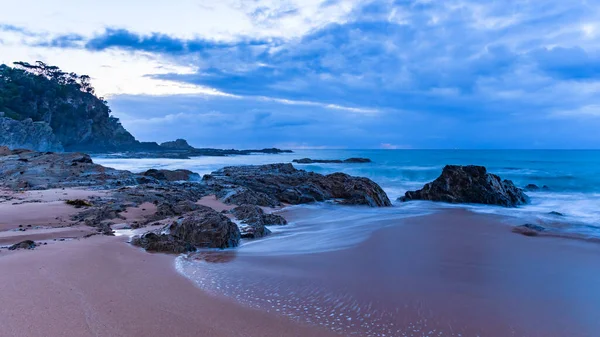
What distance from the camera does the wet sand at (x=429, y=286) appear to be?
3.37 metres

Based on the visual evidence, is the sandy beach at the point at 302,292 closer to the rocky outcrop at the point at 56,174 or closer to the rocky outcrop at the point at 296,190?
the rocky outcrop at the point at 296,190

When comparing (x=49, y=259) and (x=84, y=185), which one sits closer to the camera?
(x=49, y=259)

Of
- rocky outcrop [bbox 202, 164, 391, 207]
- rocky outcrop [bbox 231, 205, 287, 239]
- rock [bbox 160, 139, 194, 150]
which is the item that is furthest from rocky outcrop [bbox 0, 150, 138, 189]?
rock [bbox 160, 139, 194, 150]

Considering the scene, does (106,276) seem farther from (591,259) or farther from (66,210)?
(591,259)

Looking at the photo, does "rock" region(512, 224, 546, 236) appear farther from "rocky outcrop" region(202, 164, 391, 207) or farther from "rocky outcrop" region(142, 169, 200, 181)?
"rocky outcrop" region(142, 169, 200, 181)

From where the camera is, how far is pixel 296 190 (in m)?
13.8

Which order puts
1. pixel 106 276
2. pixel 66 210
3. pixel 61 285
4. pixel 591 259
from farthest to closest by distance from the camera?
pixel 66 210 → pixel 591 259 → pixel 106 276 → pixel 61 285

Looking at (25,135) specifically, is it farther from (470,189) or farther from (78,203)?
(470,189)

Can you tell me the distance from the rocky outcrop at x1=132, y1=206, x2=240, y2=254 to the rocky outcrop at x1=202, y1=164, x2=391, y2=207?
4846 millimetres

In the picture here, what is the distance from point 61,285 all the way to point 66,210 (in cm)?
512

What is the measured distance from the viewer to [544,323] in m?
3.45

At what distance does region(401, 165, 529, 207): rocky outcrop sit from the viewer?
47.6 feet

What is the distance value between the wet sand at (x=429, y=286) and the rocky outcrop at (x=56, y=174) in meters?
10.9

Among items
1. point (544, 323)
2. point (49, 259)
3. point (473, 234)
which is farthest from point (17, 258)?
point (473, 234)
